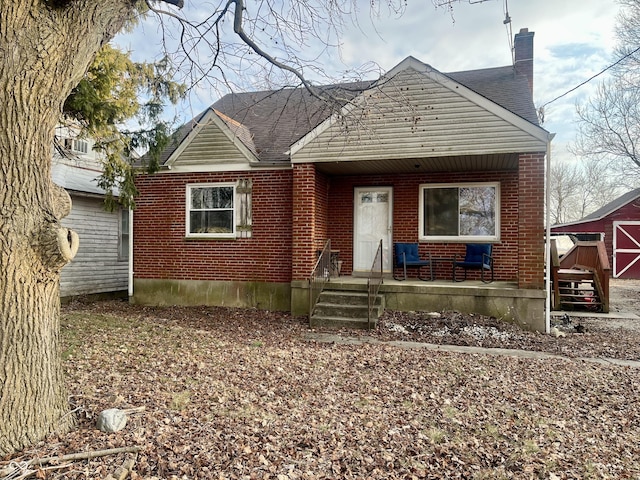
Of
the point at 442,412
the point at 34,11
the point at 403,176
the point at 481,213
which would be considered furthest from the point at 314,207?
the point at 34,11

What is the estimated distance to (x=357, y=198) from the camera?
1059 cm

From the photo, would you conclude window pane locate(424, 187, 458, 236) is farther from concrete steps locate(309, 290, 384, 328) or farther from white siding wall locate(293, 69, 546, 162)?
concrete steps locate(309, 290, 384, 328)

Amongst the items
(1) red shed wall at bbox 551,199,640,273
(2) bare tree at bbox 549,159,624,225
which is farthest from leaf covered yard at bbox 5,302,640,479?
(2) bare tree at bbox 549,159,624,225

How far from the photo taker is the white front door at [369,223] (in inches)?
410

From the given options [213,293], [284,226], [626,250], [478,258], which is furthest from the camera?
[626,250]

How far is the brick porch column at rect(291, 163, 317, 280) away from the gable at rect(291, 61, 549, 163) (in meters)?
0.43

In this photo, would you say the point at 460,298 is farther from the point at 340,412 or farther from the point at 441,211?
the point at 340,412

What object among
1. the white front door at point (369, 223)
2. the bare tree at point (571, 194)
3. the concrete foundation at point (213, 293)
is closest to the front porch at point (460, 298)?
the concrete foundation at point (213, 293)

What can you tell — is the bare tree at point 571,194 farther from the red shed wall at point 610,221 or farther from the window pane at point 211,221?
the window pane at point 211,221

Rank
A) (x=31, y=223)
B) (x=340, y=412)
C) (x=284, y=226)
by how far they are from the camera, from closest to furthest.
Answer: (x=31, y=223), (x=340, y=412), (x=284, y=226)

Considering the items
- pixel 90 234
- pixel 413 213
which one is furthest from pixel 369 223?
pixel 90 234

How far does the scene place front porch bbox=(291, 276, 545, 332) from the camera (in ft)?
26.1

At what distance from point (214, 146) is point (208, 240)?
2.22 m

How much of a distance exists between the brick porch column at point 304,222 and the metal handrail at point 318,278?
22 centimetres
